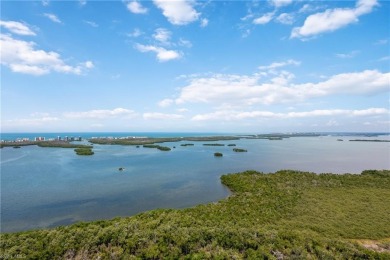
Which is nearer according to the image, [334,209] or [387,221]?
[387,221]

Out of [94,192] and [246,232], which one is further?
[94,192]

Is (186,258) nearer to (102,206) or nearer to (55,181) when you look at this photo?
(102,206)

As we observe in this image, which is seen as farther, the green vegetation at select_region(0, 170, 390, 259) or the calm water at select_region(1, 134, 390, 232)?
the calm water at select_region(1, 134, 390, 232)

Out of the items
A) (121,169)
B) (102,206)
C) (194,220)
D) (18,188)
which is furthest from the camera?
(121,169)

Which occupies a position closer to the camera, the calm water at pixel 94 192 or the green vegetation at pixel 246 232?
the green vegetation at pixel 246 232

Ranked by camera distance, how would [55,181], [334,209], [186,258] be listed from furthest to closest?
1. [55,181]
2. [334,209]
3. [186,258]

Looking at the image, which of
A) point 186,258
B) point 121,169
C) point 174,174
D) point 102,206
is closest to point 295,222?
point 186,258

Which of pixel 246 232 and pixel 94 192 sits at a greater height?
pixel 246 232
